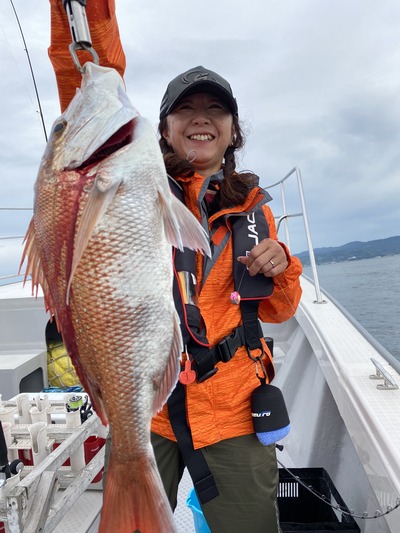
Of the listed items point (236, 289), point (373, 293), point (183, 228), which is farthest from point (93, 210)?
point (373, 293)

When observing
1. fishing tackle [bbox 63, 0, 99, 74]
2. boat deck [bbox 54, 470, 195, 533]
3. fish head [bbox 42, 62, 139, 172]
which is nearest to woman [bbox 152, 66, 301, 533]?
fish head [bbox 42, 62, 139, 172]

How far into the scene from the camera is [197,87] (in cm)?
195

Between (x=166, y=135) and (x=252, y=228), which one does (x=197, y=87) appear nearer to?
(x=166, y=135)

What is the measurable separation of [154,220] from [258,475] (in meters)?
1.26

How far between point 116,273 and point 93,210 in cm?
18

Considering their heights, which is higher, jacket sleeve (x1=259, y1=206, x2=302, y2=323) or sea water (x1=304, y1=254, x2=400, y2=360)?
jacket sleeve (x1=259, y1=206, x2=302, y2=323)

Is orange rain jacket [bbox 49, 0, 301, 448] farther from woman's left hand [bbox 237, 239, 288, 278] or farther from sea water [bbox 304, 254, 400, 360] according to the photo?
sea water [bbox 304, 254, 400, 360]

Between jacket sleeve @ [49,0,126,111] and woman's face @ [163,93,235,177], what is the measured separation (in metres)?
0.43

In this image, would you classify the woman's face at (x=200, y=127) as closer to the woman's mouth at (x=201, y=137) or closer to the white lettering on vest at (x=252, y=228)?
the woman's mouth at (x=201, y=137)

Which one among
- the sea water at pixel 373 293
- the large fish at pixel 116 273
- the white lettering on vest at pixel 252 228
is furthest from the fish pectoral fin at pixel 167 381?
the sea water at pixel 373 293

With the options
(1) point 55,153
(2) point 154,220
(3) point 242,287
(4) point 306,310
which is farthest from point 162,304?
(4) point 306,310

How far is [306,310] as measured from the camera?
154 inches

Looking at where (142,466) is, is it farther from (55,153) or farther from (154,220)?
(55,153)

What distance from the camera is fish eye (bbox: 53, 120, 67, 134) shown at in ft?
4.24
